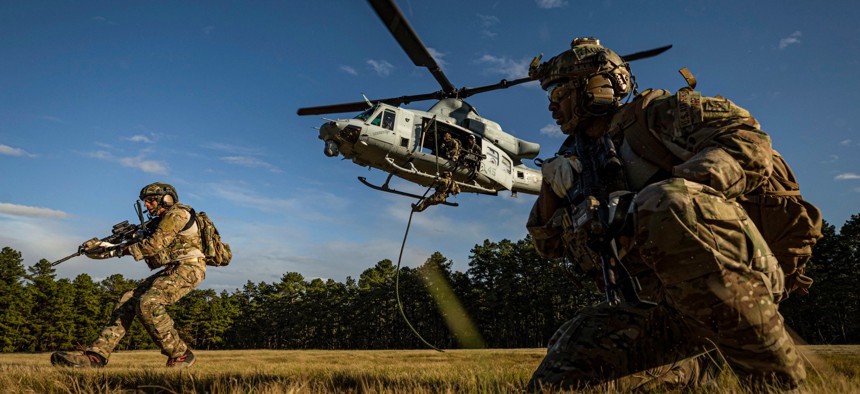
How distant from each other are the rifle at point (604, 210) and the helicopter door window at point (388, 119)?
11.6 meters

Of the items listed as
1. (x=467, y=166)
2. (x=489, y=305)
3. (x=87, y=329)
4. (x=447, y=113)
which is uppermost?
(x=447, y=113)

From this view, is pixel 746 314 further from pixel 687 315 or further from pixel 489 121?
pixel 489 121

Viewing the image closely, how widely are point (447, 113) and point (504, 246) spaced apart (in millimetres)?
36944

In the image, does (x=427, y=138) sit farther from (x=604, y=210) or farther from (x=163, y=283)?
(x=604, y=210)

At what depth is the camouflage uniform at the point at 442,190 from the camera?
13720 mm

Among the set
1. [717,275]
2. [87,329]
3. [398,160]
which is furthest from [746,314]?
[87,329]

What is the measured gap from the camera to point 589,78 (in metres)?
2.93

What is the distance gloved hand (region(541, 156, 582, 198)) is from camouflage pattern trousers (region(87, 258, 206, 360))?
17.6ft

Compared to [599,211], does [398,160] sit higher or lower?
higher

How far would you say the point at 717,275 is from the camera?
1.69 metres

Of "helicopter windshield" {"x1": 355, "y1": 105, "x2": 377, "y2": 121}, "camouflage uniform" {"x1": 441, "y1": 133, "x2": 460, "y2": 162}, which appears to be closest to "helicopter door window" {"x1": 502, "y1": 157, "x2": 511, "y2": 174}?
"camouflage uniform" {"x1": 441, "y1": 133, "x2": 460, "y2": 162}

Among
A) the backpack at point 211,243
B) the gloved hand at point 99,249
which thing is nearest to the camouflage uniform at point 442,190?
the backpack at point 211,243

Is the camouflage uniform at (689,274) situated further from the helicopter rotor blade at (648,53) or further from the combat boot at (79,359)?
the helicopter rotor blade at (648,53)

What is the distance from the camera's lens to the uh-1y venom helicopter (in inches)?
544
